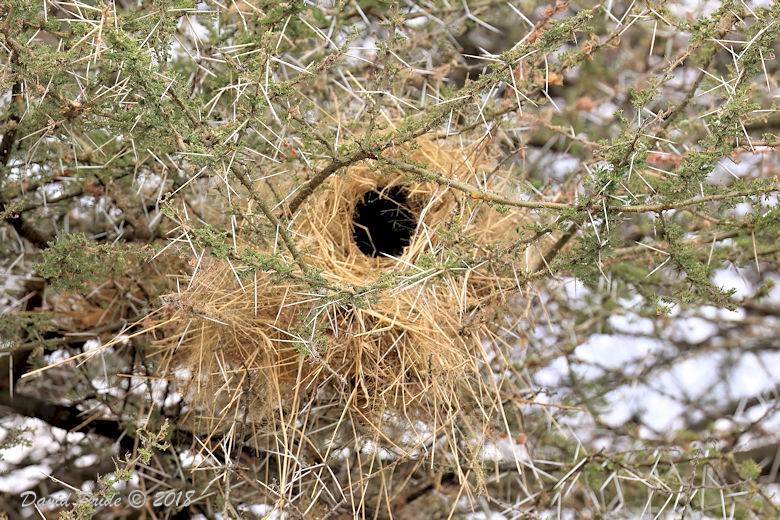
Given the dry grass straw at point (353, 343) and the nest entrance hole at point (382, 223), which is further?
the nest entrance hole at point (382, 223)

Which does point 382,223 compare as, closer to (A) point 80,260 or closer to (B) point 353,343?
(B) point 353,343

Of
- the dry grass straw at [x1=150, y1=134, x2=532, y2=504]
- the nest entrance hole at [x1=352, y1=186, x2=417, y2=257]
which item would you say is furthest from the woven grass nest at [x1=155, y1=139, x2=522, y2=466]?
the nest entrance hole at [x1=352, y1=186, x2=417, y2=257]

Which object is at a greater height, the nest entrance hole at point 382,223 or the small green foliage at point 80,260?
the small green foliage at point 80,260

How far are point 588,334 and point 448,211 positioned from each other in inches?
41.4

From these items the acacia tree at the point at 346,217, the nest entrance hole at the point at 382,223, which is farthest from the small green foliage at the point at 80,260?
the nest entrance hole at the point at 382,223

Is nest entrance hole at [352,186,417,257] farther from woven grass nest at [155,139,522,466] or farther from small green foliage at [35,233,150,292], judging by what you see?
small green foliage at [35,233,150,292]

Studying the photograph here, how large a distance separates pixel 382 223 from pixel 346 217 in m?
0.15

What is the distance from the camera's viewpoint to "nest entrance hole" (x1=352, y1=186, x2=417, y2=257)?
258 centimetres

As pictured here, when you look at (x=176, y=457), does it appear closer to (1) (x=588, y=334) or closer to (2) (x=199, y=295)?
(2) (x=199, y=295)

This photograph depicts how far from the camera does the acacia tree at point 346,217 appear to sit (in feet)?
6.29

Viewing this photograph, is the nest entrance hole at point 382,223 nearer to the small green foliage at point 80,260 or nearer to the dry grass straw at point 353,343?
the dry grass straw at point 353,343

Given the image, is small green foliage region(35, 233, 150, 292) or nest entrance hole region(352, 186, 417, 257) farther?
nest entrance hole region(352, 186, 417, 257)

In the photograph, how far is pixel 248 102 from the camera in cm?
196

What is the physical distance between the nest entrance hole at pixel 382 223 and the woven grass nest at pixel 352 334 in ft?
0.46
